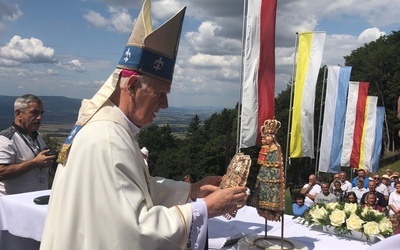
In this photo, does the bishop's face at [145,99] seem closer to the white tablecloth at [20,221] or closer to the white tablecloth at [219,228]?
the white tablecloth at [219,228]

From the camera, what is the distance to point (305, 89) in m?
11.7

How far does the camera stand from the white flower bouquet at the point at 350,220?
2.81 meters

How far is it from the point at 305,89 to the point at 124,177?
34.8 feet

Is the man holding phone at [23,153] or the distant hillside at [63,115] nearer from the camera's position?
the man holding phone at [23,153]

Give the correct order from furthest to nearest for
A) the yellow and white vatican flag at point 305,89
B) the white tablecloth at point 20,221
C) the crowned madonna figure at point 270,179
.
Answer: the yellow and white vatican flag at point 305,89, the white tablecloth at point 20,221, the crowned madonna figure at point 270,179

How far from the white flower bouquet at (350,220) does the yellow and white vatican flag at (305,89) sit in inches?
337

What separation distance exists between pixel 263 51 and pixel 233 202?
21.6 feet

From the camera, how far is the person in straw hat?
1780 mm

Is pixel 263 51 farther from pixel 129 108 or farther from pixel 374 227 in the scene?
pixel 129 108

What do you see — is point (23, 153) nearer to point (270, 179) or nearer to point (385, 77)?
point (270, 179)

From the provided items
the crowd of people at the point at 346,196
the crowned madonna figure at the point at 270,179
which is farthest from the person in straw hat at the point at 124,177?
the crowd of people at the point at 346,196

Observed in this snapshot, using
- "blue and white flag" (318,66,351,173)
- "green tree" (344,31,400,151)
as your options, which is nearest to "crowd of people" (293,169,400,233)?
"blue and white flag" (318,66,351,173)

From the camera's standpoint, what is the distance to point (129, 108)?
2139 millimetres

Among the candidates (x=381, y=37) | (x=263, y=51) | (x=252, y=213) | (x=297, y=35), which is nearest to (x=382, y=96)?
(x=381, y=37)
